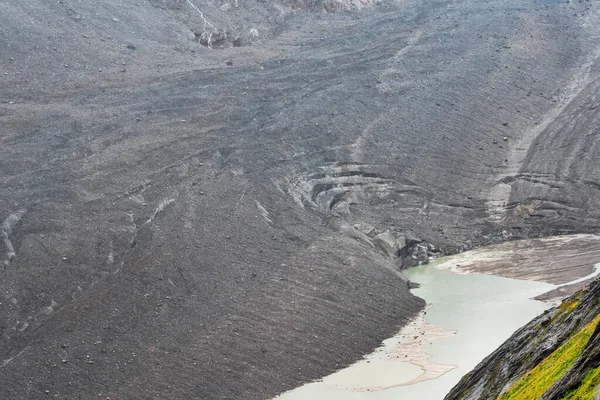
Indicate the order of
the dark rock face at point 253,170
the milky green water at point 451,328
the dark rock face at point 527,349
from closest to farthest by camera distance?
the dark rock face at point 527,349 → the milky green water at point 451,328 → the dark rock face at point 253,170

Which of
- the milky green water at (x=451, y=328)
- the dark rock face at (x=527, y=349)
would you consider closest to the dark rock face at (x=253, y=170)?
the milky green water at (x=451, y=328)

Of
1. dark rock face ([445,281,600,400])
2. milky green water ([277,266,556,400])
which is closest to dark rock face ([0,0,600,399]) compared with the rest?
milky green water ([277,266,556,400])

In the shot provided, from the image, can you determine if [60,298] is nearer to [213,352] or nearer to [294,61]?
[213,352]

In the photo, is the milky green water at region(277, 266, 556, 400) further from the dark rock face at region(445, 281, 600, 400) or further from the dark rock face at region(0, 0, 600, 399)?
the dark rock face at region(445, 281, 600, 400)

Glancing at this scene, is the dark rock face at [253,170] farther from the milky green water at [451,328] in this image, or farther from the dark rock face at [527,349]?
the dark rock face at [527,349]

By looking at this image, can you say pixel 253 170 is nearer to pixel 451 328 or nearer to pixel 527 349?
pixel 451 328
